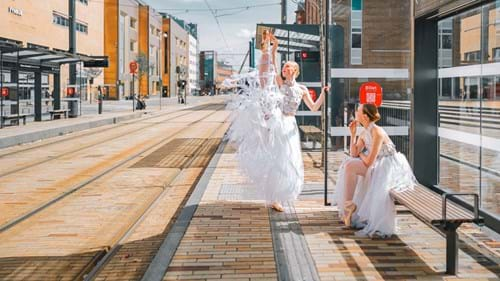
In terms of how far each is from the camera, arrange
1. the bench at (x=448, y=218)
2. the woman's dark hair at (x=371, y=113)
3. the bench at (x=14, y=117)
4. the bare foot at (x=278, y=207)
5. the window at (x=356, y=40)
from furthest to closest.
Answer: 1. the bench at (x=14, y=117)
2. the window at (x=356, y=40)
3. the bare foot at (x=278, y=207)
4. the woman's dark hair at (x=371, y=113)
5. the bench at (x=448, y=218)

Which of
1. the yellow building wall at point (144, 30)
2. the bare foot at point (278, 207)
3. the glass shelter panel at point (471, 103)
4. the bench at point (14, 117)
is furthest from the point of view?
the yellow building wall at point (144, 30)

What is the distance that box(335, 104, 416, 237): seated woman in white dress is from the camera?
5945mm

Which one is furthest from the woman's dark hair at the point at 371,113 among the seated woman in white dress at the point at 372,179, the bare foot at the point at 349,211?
the bare foot at the point at 349,211

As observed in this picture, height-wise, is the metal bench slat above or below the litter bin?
below

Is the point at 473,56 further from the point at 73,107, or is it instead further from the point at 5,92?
the point at 73,107

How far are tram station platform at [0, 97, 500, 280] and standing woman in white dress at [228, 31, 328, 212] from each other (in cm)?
30

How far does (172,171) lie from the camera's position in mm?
12375

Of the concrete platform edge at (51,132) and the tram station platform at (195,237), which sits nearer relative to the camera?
the tram station platform at (195,237)

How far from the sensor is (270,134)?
704 centimetres

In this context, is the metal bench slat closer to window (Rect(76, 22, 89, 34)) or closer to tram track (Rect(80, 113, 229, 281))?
tram track (Rect(80, 113, 229, 281))

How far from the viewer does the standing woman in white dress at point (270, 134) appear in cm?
704

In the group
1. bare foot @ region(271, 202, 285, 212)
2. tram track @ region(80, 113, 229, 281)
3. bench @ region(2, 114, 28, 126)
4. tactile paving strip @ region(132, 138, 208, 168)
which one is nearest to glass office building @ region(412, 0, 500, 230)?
bare foot @ region(271, 202, 285, 212)

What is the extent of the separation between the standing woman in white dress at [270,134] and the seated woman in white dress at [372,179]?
0.85m

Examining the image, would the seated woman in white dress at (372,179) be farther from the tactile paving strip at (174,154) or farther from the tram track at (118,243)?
the tactile paving strip at (174,154)
